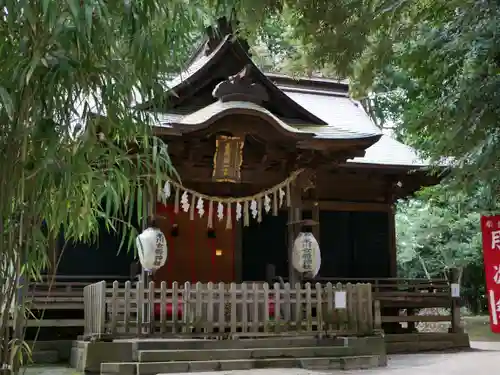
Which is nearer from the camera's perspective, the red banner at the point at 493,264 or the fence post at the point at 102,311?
the red banner at the point at 493,264

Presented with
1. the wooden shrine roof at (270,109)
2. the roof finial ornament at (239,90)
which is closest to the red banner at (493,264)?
the wooden shrine roof at (270,109)

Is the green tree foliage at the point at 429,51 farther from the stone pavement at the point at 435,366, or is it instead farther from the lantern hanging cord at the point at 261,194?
the lantern hanging cord at the point at 261,194

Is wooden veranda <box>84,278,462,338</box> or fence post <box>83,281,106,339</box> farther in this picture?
wooden veranda <box>84,278,462,338</box>

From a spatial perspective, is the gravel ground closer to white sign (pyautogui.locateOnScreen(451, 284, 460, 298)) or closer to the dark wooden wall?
white sign (pyautogui.locateOnScreen(451, 284, 460, 298))

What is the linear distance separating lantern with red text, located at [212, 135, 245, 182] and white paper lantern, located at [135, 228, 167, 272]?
170 centimetres

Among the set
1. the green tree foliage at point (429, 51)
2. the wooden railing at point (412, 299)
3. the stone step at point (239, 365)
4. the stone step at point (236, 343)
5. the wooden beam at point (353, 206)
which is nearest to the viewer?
the green tree foliage at point (429, 51)

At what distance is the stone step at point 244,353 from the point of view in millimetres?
8250

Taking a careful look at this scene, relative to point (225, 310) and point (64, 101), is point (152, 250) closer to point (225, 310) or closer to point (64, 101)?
point (225, 310)

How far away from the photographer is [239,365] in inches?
333

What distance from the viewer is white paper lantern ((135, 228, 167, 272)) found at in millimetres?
9469

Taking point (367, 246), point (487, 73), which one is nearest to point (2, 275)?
point (487, 73)

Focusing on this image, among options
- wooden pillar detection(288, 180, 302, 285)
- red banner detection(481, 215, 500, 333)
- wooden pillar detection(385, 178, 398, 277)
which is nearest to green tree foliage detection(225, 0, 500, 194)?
red banner detection(481, 215, 500, 333)

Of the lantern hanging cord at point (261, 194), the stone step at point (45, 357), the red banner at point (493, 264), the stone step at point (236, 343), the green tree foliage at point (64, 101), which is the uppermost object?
the lantern hanging cord at point (261, 194)

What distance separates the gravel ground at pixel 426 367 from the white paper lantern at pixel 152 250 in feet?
6.40
